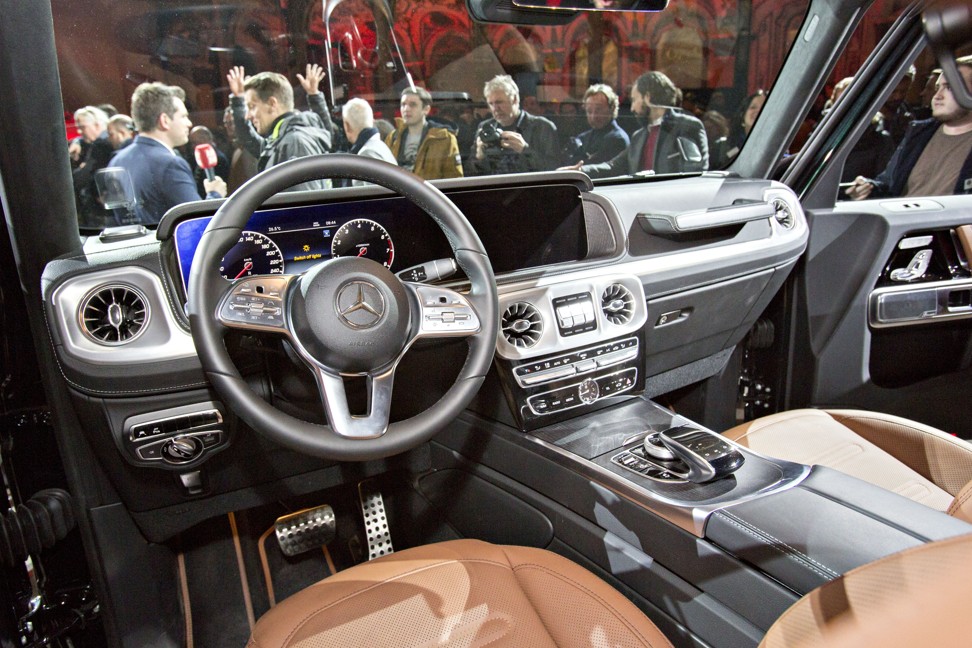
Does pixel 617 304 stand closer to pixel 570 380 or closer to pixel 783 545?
pixel 570 380

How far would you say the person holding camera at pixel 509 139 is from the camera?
257cm

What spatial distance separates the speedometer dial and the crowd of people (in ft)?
2.02

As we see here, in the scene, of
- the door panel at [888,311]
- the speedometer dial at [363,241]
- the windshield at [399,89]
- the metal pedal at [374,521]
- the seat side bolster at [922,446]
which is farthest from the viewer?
the door panel at [888,311]

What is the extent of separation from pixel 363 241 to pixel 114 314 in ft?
1.68

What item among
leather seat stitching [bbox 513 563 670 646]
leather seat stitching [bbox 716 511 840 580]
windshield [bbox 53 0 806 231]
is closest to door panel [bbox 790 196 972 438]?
windshield [bbox 53 0 806 231]

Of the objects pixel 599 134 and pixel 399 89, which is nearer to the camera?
pixel 399 89

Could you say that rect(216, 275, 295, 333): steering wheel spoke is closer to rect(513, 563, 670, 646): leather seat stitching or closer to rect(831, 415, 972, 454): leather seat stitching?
rect(513, 563, 670, 646): leather seat stitching

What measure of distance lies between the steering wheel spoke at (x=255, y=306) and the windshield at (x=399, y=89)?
63cm

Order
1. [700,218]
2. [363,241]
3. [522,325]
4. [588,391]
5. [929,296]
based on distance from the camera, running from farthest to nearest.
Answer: [929,296]
[700,218]
[588,391]
[522,325]
[363,241]

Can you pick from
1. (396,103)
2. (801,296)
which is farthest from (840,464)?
(396,103)

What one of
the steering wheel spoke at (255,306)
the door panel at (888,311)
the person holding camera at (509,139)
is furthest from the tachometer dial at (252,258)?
the door panel at (888,311)

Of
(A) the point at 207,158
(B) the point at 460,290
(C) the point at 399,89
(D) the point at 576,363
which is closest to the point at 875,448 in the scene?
(D) the point at 576,363

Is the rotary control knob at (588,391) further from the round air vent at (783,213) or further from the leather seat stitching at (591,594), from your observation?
the round air vent at (783,213)

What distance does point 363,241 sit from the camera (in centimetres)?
150
